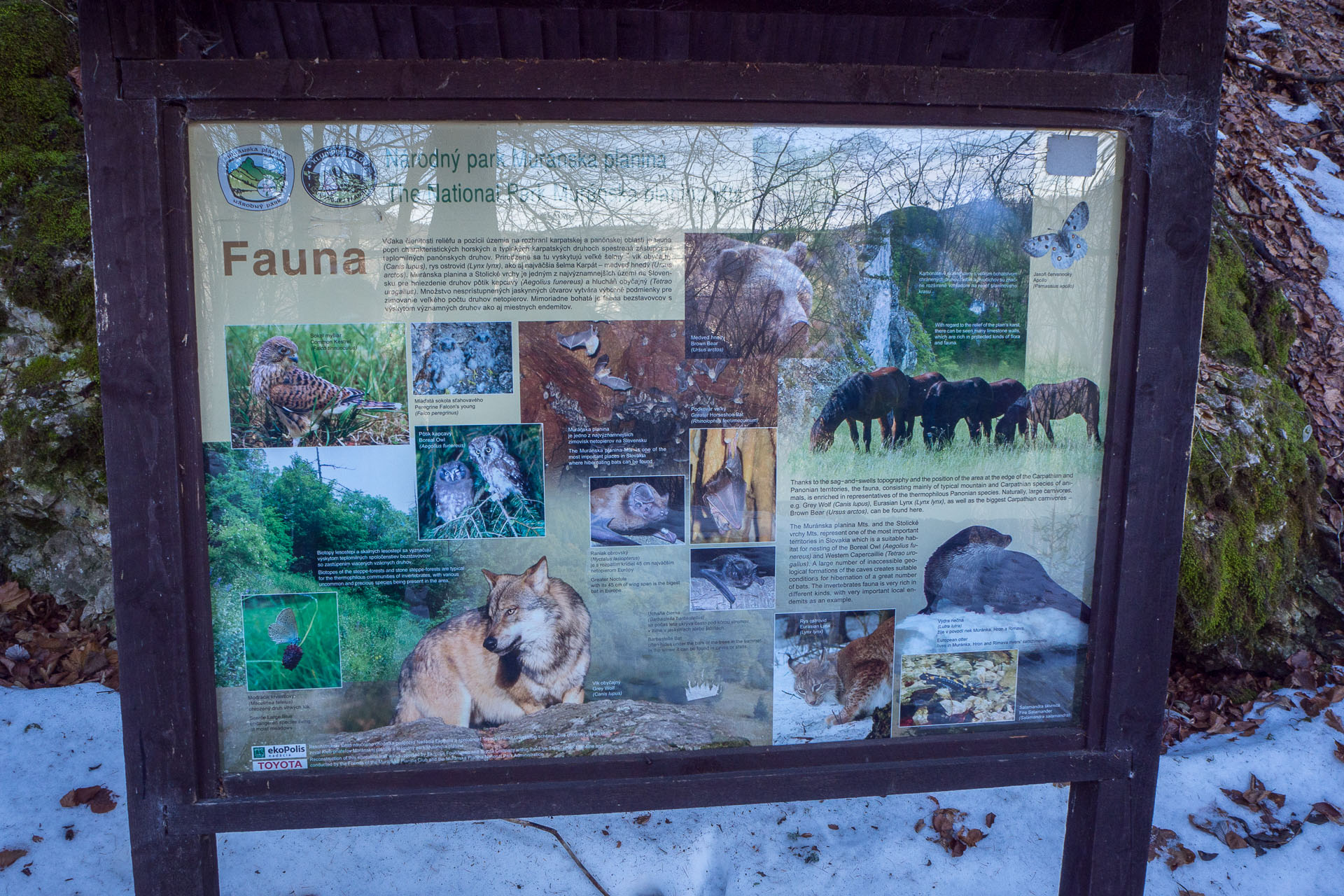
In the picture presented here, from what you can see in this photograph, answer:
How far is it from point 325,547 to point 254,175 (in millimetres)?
1025

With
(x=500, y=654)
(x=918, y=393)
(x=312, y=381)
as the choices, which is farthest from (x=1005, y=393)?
(x=312, y=381)

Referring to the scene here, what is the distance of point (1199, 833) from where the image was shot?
336 cm

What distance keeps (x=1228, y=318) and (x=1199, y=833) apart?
3.15 metres

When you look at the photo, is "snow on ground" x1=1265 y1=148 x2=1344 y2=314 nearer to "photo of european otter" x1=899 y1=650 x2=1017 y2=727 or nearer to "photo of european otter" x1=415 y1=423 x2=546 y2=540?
"photo of european otter" x1=899 y1=650 x2=1017 y2=727

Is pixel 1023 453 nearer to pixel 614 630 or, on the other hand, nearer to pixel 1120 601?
pixel 1120 601

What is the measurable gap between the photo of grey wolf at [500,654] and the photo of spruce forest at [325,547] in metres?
0.08

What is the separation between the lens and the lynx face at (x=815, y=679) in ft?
7.48

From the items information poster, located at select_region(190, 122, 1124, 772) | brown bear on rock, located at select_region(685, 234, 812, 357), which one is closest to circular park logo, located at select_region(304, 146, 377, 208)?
information poster, located at select_region(190, 122, 1124, 772)

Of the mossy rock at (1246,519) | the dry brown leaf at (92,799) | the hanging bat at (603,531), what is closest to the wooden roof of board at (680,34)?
the hanging bat at (603,531)

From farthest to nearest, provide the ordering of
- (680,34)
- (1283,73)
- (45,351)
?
(1283,73)
(45,351)
(680,34)

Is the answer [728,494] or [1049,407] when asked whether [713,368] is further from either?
[1049,407]

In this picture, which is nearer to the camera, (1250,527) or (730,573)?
(730,573)

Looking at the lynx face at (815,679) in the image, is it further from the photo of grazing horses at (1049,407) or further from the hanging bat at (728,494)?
the photo of grazing horses at (1049,407)

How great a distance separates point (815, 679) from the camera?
2281 mm
